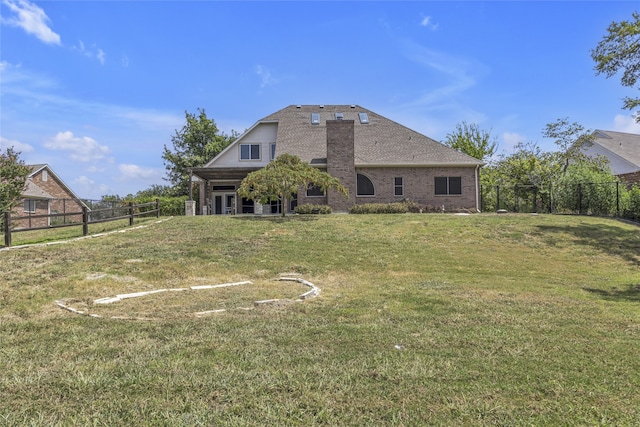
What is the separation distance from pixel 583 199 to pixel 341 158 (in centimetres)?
1241

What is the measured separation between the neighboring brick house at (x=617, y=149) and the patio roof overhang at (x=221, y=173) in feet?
79.4

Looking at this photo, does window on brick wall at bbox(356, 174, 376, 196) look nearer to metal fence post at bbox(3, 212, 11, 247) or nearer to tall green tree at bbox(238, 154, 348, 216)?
tall green tree at bbox(238, 154, 348, 216)

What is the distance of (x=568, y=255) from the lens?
12.7 m

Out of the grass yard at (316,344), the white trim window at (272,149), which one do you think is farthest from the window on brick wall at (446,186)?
the grass yard at (316,344)

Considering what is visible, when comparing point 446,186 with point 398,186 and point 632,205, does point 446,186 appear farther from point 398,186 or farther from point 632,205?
point 632,205

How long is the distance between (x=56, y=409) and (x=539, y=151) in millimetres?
35055

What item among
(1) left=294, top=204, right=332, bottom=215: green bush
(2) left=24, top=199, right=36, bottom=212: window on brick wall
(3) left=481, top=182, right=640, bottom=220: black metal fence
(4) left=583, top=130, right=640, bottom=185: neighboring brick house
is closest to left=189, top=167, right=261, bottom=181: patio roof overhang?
(1) left=294, top=204, right=332, bottom=215: green bush

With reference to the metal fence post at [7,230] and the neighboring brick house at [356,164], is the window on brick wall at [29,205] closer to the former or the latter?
the neighboring brick house at [356,164]

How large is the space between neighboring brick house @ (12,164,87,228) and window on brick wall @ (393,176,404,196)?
2036cm

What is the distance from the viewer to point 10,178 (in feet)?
43.7

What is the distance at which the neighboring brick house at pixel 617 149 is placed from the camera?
1258 inches

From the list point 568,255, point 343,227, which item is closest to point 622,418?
point 568,255

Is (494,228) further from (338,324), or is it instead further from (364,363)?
(364,363)

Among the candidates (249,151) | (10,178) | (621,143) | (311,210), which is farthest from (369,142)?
(621,143)
